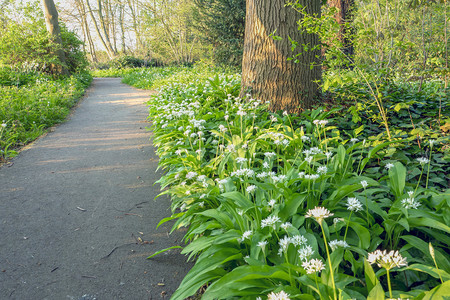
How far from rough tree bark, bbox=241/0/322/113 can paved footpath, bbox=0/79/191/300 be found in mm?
2171

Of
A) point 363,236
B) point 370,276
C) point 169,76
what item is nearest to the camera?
point 370,276

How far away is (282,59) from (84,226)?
133 inches

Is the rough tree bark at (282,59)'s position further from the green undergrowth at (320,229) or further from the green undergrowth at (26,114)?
the green undergrowth at (26,114)

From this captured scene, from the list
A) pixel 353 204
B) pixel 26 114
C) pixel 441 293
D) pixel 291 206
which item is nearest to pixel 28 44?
pixel 26 114

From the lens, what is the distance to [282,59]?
4258 mm

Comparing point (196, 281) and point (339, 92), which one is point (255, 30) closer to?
point (339, 92)

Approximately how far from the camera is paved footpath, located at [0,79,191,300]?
2.14m

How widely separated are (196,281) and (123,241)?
4.26ft

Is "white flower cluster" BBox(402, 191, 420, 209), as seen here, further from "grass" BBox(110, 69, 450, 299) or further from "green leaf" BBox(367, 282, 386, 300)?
"green leaf" BBox(367, 282, 386, 300)

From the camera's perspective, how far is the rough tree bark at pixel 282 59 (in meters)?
4.21

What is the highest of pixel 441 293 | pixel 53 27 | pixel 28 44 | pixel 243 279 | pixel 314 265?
pixel 53 27

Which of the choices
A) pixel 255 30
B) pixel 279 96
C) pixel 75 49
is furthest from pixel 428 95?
pixel 75 49

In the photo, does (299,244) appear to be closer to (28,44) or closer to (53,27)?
(28,44)

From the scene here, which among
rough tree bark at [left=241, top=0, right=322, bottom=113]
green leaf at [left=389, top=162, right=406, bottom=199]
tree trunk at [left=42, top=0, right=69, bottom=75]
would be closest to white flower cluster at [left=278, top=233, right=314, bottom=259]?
green leaf at [left=389, top=162, right=406, bottom=199]
